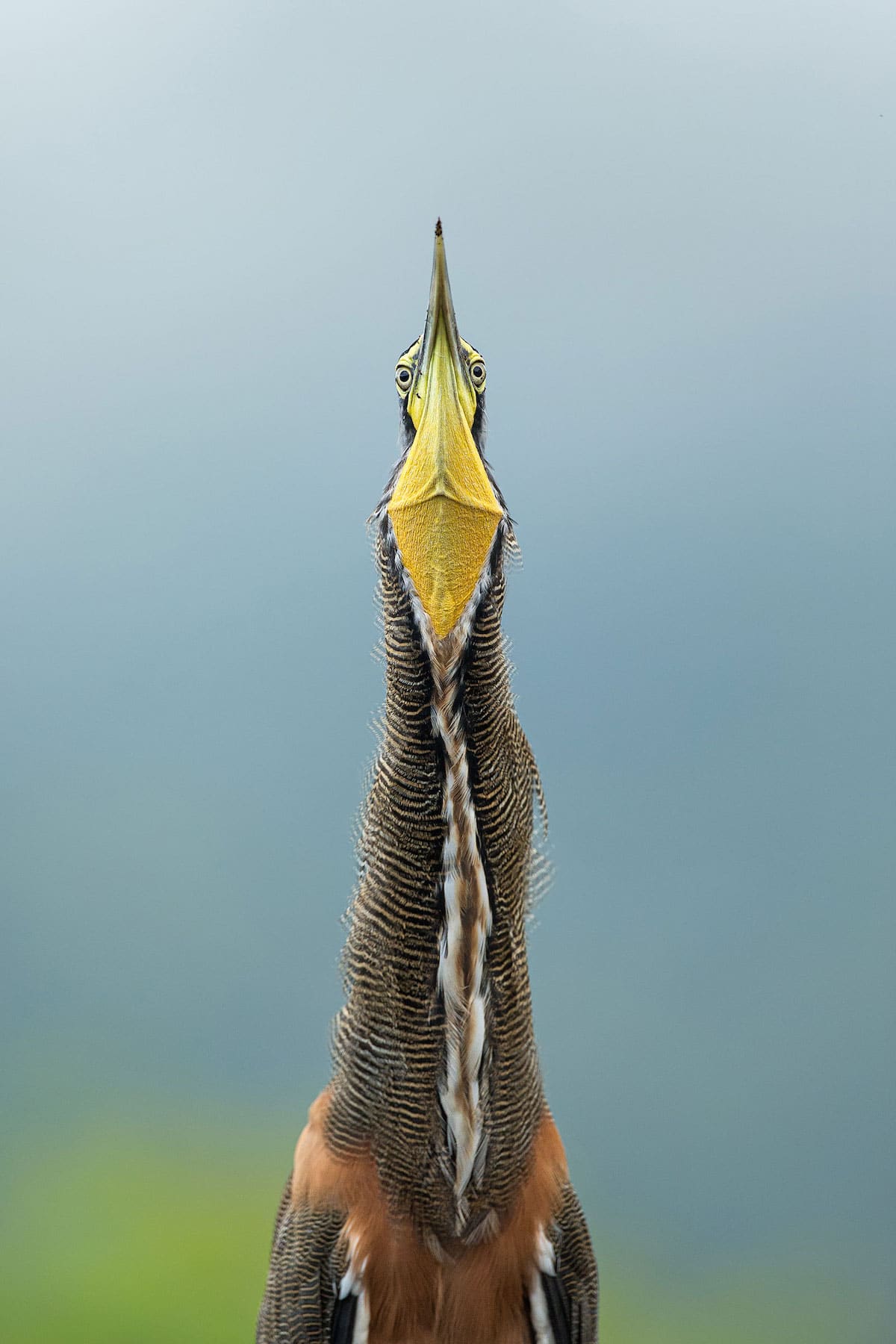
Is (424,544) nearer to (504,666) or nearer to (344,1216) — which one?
(504,666)

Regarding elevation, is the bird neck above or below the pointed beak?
below

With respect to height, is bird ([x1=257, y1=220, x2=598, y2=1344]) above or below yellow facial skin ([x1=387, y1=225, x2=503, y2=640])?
below

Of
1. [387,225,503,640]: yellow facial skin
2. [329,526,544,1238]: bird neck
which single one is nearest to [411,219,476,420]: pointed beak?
[387,225,503,640]: yellow facial skin

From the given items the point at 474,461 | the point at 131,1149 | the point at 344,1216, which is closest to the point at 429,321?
the point at 474,461

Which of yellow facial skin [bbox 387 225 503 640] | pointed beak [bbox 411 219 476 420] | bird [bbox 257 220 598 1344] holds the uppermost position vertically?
pointed beak [bbox 411 219 476 420]

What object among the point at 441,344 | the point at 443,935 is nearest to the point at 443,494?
the point at 441,344

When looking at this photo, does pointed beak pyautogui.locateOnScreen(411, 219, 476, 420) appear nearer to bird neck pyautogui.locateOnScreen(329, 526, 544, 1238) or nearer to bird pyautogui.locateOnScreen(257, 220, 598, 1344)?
bird pyautogui.locateOnScreen(257, 220, 598, 1344)

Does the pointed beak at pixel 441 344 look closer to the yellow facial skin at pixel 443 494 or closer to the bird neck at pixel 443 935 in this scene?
the yellow facial skin at pixel 443 494

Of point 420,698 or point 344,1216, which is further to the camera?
point 344,1216
